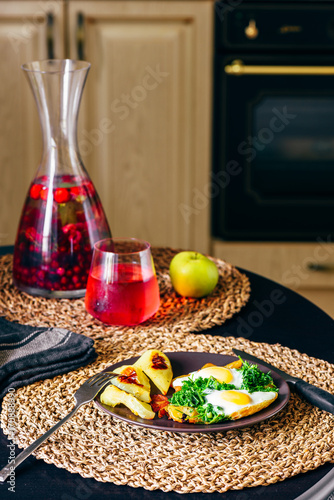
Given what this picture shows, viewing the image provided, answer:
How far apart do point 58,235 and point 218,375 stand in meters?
0.38

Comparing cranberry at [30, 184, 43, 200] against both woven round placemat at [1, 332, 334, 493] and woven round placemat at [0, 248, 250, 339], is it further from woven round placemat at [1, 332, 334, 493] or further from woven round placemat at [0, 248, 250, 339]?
woven round placemat at [1, 332, 334, 493]

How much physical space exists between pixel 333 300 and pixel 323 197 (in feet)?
1.20

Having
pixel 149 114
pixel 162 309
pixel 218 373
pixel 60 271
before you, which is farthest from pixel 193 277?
pixel 149 114

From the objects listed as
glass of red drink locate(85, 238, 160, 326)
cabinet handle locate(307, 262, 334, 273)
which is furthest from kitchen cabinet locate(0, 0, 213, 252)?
glass of red drink locate(85, 238, 160, 326)

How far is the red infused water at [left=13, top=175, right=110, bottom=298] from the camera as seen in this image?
93 cm

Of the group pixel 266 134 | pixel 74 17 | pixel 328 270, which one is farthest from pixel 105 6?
pixel 328 270

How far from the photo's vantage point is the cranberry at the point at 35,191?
0.94 metres

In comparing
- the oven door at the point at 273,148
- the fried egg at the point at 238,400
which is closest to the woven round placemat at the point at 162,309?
the fried egg at the point at 238,400

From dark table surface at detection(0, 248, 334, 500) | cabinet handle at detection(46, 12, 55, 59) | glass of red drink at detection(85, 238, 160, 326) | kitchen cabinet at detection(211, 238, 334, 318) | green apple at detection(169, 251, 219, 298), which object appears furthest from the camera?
kitchen cabinet at detection(211, 238, 334, 318)

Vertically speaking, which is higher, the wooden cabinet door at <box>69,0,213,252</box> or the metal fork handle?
the wooden cabinet door at <box>69,0,213,252</box>

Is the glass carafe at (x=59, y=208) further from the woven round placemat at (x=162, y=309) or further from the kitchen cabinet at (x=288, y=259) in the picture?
the kitchen cabinet at (x=288, y=259)

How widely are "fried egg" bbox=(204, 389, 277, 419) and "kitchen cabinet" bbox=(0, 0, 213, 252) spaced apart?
1.53m

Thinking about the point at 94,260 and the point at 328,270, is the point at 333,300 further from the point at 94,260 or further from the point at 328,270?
the point at 94,260

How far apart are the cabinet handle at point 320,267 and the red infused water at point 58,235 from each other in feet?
4.35
